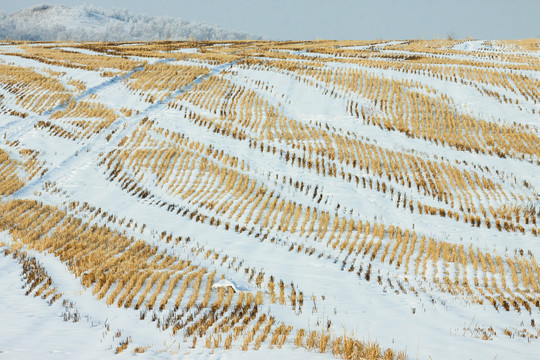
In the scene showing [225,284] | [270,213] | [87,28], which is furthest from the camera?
[87,28]

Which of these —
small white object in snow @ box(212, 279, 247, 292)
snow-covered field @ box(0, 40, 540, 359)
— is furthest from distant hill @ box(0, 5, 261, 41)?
small white object in snow @ box(212, 279, 247, 292)

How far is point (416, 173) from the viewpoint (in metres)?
19.1

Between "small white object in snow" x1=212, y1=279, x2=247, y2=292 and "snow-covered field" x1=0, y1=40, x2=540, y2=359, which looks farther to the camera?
"small white object in snow" x1=212, y1=279, x2=247, y2=292

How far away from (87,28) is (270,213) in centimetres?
19162

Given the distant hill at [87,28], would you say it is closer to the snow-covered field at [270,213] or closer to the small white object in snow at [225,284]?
the snow-covered field at [270,213]

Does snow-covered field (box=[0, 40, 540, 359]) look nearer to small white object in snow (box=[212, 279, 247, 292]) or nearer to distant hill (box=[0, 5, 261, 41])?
small white object in snow (box=[212, 279, 247, 292])

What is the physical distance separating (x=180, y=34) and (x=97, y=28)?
121 ft

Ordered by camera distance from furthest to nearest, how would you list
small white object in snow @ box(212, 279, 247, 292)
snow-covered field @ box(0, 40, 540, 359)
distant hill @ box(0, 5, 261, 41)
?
1. distant hill @ box(0, 5, 261, 41)
2. small white object in snow @ box(212, 279, 247, 292)
3. snow-covered field @ box(0, 40, 540, 359)

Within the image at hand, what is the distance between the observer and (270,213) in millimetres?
15258

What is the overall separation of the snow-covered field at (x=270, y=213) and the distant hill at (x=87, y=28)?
140898 mm

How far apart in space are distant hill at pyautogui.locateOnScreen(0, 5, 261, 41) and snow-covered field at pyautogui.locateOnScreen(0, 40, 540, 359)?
141 m

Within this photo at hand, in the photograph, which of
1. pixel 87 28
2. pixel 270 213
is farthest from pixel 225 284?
pixel 87 28

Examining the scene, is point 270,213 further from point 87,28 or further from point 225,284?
point 87,28

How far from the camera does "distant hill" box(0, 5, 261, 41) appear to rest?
159000 millimetres
